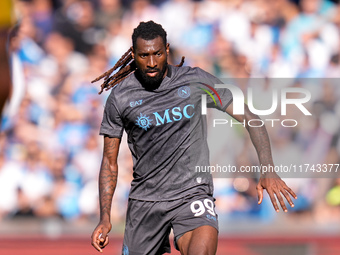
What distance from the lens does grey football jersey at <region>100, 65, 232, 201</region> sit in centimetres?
516

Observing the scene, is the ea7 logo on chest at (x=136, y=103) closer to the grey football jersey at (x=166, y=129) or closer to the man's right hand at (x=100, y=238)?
the grey football jersey at (x=166, y=129)

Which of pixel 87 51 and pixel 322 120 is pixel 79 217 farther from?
pixel 322 120

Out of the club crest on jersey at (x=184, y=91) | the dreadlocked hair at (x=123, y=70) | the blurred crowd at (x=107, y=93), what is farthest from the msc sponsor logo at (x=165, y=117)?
the blurred crowd at (x=107, y=93)

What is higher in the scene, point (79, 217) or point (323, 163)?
point (323, 163)

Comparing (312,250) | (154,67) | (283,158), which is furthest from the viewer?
(283,158)

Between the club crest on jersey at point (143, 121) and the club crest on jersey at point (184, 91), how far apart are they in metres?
0.33

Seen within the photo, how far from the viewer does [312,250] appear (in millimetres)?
8977

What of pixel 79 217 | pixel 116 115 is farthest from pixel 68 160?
pixel 116 115

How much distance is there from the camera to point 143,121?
523 centimetres

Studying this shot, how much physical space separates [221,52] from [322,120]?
1907mm

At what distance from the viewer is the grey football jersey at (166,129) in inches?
203

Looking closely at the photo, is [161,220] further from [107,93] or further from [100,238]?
[107,93]

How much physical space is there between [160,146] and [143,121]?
0.24 metres

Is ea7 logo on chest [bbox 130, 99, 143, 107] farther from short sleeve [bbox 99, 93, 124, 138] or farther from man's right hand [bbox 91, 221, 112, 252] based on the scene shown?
man's right hand [bbox 91, 221, 112, 252]
